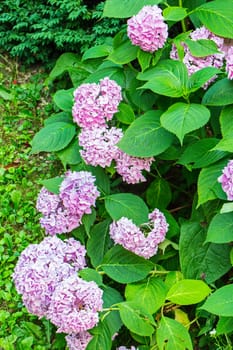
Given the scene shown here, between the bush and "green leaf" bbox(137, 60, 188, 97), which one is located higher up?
"green leaf" bbox(137, 60, 188, 97)

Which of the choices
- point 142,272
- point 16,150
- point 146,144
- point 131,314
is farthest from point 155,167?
point 16,150

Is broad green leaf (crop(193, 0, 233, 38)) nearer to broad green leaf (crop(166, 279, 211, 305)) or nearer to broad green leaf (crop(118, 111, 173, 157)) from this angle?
broad green leaf (crop(118, 111, 173, 157))

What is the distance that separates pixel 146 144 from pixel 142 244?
0.40 m

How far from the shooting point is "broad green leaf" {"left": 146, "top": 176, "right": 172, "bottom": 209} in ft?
9.42

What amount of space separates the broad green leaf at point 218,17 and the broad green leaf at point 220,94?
0.21m

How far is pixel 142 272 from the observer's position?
100 inches

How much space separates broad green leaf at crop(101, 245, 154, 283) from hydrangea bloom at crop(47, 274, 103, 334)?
0.26 metres

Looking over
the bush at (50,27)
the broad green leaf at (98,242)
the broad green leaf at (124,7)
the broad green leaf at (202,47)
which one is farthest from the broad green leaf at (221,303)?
the bush at (50,27)

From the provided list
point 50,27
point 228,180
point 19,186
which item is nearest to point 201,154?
point 228,180

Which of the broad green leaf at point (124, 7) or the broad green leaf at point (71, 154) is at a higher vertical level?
the broad green leaf at point (124, 7)

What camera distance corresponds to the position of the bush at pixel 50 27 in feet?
12.2

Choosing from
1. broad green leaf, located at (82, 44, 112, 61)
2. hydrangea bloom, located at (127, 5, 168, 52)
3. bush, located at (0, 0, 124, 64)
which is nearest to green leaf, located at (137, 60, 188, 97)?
hydrangea bloom, located at (127, 5, 168, 52)

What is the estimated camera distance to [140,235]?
2504 millimetres

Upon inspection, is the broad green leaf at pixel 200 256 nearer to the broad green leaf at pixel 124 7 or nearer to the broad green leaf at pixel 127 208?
the broad green leaf at pixel 127 208
